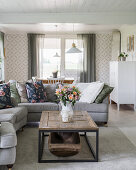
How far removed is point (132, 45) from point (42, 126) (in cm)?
504

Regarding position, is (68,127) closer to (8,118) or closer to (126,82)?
(8,118)

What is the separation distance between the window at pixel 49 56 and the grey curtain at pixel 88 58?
103 cm

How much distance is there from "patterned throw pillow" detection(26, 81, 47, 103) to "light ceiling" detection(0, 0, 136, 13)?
1.87m

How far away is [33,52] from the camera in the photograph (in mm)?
9156

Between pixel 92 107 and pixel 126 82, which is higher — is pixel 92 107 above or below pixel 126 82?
below

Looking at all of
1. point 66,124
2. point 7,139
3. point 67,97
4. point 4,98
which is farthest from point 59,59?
point 7,139

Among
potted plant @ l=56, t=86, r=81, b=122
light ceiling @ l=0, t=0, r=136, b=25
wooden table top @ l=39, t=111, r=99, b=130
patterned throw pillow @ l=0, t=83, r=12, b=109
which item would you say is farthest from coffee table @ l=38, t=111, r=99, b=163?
light ceiling @ l=0, t=0, r=136, b=25

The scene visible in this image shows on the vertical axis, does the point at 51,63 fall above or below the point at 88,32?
below

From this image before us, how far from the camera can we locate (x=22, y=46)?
9.25 m

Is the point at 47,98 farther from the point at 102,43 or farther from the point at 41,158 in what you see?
the point at 102,43

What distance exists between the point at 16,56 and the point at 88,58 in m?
2.90

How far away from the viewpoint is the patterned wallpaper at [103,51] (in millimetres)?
9220

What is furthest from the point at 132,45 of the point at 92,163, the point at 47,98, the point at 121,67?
the point at 92,163

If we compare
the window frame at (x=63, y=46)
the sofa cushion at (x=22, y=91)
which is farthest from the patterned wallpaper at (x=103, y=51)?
the sofa cushion at (x=22, y=91)
